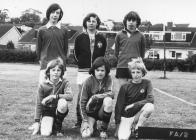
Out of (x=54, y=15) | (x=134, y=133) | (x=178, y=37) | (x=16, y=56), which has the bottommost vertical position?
(x=16, y=56)

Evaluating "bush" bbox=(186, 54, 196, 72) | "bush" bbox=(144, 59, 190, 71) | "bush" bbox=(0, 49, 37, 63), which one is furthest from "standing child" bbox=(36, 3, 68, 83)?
"bush" bbox=(0, 49, 37, 63)

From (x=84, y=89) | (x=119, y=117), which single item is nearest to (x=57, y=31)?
(x=84, y=89)

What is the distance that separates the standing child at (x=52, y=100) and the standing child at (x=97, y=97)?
0.86 feet

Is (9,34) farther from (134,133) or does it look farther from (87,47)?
(134,133)

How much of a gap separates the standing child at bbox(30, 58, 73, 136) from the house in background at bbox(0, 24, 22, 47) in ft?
231

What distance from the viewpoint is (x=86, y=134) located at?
580 cm

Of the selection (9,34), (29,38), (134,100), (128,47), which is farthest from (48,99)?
(9,34)

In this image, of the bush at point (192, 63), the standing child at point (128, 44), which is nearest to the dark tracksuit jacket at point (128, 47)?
the standing child at point (128, 44)

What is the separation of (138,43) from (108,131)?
1.54 metres

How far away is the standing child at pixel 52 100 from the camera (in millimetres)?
5895

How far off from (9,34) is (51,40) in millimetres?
71208

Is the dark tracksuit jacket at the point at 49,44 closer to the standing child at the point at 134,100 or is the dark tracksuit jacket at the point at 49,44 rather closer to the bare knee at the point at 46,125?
the bare knee at the point at 46,125

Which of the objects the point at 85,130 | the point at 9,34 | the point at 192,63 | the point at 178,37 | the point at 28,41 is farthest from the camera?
the point at 9,34

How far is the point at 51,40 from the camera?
21.2ft
